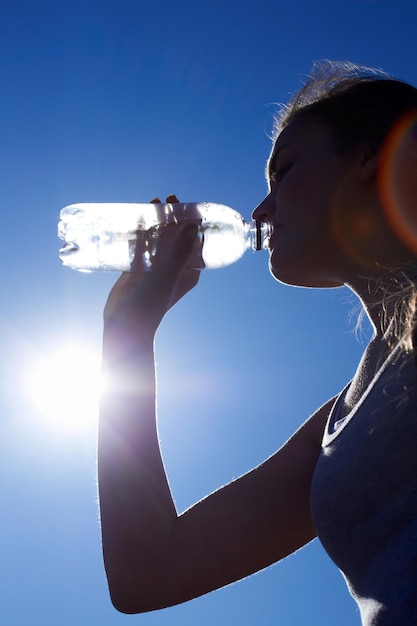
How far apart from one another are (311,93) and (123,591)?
2.13m

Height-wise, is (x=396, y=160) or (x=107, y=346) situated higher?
(x=396, y=160)

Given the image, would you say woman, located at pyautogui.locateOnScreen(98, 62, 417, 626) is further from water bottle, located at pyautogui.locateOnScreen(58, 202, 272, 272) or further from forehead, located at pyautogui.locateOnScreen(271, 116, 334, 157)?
water bottle, located at pyautogui.locateOnScreen(58, 202, 272, 272)

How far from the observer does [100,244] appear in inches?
170

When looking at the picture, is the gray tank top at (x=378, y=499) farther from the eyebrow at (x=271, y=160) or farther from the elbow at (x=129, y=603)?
the eyebrow at (x=271, y=160)

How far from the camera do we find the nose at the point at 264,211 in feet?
8.14

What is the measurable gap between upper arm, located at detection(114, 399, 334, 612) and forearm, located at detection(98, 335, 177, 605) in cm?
4

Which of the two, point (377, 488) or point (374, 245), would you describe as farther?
point (374, 245)

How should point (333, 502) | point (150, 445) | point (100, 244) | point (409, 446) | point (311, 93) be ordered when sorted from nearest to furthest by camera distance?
point (409, 446) < point (333, 502) < point (150, 445) < point (311, 93) < point (100, 244)

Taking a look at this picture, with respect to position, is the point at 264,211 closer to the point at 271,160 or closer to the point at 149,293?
the point at 271,160

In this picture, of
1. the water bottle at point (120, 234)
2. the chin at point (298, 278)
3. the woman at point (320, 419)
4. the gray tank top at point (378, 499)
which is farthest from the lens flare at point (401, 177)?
the water bottle at point (120, 234)

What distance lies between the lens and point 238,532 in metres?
2.05

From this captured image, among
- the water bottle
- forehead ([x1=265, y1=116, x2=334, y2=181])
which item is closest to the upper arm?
forehead ([x1=265, y1=116, x2=334, y2=181])

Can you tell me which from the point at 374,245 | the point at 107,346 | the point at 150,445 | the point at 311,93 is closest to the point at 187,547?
the point at 150,445

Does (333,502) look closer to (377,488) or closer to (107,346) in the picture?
(377,488)
